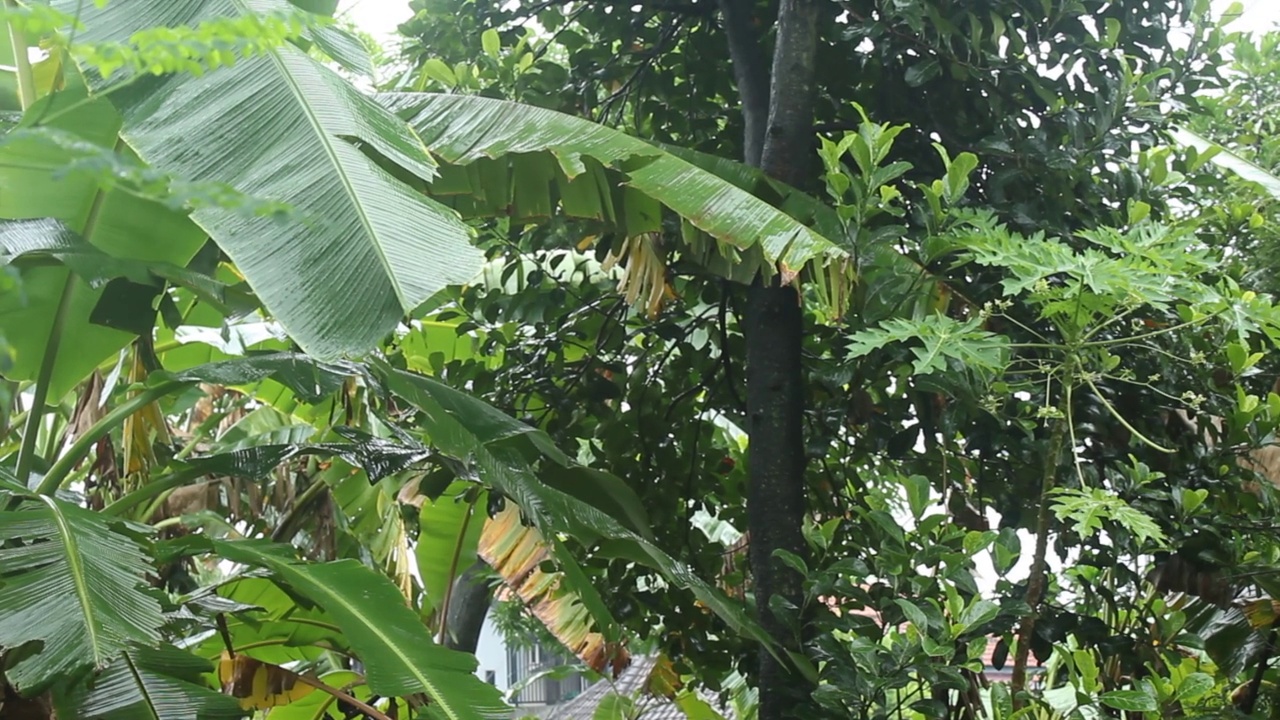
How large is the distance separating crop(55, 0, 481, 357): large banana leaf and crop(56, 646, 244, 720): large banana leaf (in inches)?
22.3

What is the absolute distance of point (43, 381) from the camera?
179cm

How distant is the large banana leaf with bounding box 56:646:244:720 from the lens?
140 cm

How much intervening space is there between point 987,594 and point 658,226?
2.82 ft

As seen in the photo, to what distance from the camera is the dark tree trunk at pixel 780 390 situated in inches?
73.5

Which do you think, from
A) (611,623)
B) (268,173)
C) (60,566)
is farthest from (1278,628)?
(60,566)

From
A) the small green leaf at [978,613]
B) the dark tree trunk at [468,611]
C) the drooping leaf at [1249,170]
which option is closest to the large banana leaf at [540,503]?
the small green leaf at [978,613]

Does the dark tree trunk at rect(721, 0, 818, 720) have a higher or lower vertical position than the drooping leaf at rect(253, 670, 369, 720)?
higher

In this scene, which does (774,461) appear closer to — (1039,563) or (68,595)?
(1039,563)

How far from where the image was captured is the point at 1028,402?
1616mm

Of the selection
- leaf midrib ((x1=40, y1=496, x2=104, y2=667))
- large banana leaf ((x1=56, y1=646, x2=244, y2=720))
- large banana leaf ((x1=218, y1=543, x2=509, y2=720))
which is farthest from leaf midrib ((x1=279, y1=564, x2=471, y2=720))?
leaf midrib ((x1=40, y1=496, x2=104, y2=667))

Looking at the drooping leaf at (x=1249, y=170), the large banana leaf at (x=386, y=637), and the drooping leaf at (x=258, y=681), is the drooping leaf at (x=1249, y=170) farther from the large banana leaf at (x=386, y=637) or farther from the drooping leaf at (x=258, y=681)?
the drooping leaf at (x=258, y=681)

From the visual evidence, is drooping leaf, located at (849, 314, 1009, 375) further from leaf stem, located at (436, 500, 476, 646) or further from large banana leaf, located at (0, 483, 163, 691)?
leaf stem, located at (436, 500, 476, 646)

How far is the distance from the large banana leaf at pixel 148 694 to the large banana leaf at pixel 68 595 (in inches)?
4.1

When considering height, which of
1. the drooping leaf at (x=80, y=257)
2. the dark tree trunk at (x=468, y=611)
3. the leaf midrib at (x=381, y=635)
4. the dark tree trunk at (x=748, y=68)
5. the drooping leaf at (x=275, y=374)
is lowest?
the dark tree trunk at (x=468, y=611)
